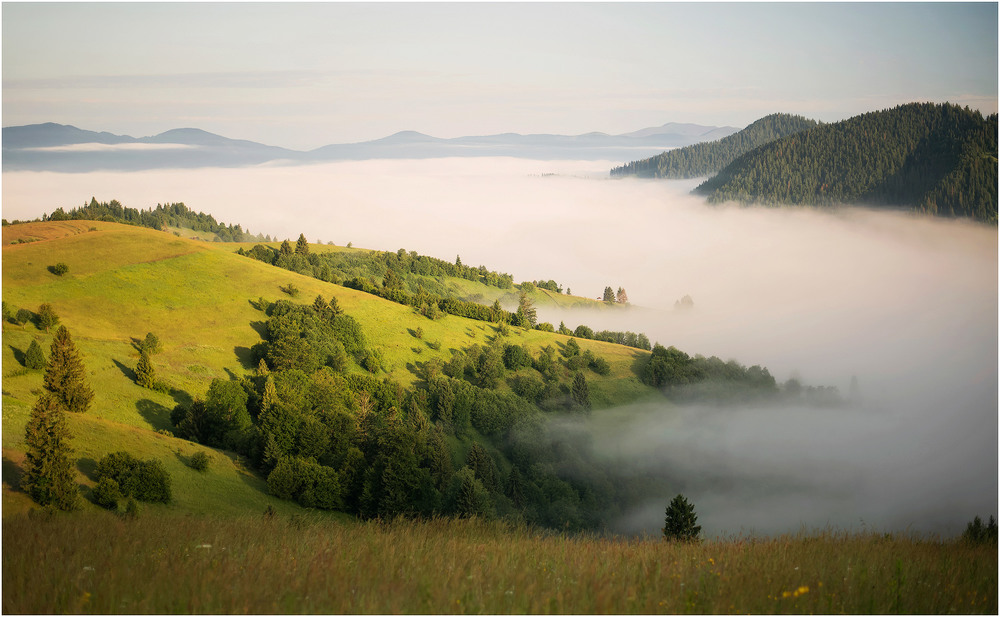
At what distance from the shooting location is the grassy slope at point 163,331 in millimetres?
37438

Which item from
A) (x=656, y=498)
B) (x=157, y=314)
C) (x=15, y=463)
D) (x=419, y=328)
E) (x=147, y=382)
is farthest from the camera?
(x=419, y=328)

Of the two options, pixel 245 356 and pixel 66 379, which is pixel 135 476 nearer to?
pixel 66 379

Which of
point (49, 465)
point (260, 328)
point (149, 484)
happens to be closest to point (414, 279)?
point (260, 328)

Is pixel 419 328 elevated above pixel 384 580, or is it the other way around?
pixel 384 580

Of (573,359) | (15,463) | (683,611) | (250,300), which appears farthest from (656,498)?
(683,611)

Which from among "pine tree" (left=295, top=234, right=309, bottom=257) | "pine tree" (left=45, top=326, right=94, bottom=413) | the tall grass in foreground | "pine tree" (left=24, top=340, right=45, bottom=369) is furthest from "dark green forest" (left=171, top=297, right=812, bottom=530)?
"pine tree" (left=295, top=234, right=309, bottom=257)

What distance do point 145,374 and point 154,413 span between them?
531 centimetres

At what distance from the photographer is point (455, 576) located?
8.31m

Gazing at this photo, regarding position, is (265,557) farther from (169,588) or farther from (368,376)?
(368,376)

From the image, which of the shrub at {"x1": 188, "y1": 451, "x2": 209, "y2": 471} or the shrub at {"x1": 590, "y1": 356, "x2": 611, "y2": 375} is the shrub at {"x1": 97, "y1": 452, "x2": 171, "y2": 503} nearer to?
the shrub at {"x1": 188, "y1": 451, "x2": 209, "y2": 471}

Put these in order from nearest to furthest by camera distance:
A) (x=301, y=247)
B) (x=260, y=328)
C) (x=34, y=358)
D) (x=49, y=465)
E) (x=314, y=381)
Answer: (x=49, y=465), (x=34, y=358), (x=314, y=381), (x=260, y=328), (x=301, y=247)

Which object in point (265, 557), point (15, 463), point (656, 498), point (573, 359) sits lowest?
point (656, 498)

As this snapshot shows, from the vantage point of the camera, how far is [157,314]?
78375 mm

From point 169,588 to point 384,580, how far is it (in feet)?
8.66
